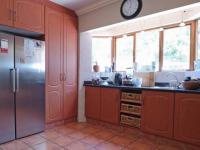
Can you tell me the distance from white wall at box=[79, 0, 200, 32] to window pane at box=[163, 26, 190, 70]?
1015 mm

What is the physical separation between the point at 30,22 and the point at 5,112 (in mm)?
1462

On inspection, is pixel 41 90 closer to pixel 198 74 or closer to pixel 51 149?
pixel 51 149

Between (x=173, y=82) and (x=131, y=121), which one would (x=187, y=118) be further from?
(x=131, y=121)

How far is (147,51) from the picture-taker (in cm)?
354

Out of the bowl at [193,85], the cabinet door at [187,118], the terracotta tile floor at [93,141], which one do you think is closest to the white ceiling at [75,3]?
the bowl at [193,85]

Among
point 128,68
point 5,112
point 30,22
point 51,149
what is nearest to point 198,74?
point 128,68

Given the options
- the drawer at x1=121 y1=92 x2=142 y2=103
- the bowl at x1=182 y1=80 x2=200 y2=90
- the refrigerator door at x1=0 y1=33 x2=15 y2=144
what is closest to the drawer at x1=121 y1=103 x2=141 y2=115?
the drawer at x1=121 y1=92 x2=142 y2=103

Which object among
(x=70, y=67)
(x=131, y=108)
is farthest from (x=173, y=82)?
(x=70, y=67)

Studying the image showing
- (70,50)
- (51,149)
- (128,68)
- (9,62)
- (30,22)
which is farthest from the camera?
(128,68)

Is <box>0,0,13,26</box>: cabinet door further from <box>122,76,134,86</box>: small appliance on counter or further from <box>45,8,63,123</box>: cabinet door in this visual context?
<box>122,76,134,86</box>: small appliance on counter

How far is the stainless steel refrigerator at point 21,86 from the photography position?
7.68 ft

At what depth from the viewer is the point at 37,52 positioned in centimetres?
275

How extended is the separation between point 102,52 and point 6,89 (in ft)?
7.79

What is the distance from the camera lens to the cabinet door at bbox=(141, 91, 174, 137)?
236 centimetres
